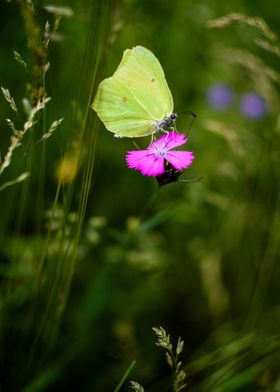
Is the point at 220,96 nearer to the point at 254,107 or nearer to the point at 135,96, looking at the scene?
the point at 254,107

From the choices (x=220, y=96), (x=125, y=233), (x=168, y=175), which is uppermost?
(x=220, y=96)

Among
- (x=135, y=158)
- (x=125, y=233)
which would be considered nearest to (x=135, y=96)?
(x=135, y=158)

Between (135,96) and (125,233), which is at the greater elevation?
(135,96)

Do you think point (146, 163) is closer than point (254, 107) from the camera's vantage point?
Yes

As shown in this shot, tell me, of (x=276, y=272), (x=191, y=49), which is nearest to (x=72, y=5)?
(x=191, y=49)

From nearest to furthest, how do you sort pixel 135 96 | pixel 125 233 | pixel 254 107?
pixel 135 96
pixel 125 233
pixel 254 107

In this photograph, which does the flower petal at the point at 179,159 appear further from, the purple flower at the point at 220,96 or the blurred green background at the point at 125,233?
the purple flower at the point at 220,96

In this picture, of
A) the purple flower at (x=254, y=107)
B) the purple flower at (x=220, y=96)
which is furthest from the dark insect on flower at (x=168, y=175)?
the purple flower at (x=254, y=107)
